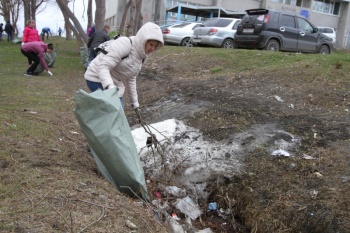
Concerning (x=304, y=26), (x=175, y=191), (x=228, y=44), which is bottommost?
(x=175, y=191)

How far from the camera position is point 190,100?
673cm

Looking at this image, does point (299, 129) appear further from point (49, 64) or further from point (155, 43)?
point (49, 64)

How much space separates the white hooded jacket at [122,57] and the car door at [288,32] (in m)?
9.12

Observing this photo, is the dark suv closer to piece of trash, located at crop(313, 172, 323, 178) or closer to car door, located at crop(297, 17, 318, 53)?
car door, located at crop(297, 17, 318, 53)

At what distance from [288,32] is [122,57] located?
964 cm

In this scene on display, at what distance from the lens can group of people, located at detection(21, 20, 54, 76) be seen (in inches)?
412

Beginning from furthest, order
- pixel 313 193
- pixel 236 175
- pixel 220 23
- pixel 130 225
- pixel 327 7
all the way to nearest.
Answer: pixel 327 7 → pixel 220 23 → pixel 236 175 → pixel 313 193 → pixel 130 225

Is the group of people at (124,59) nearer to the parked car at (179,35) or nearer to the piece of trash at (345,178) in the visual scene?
the piece of trash at (345,178)

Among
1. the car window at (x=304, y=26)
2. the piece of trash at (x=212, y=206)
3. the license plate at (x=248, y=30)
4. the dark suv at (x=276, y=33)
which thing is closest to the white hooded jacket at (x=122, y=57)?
the piece of trash at (x=212, y=206)

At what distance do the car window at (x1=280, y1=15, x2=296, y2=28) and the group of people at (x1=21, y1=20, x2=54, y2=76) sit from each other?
737 cm

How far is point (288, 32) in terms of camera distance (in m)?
12.4

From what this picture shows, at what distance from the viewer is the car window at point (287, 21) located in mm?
12312

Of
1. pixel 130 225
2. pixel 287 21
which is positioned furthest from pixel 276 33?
pixel 130 225

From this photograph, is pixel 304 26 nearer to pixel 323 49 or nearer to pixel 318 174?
pixel 323 49
